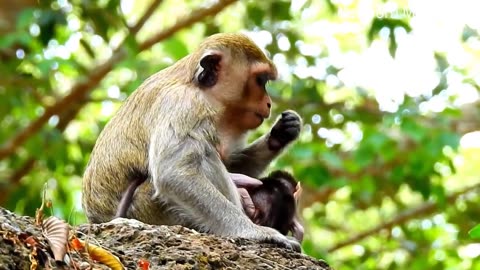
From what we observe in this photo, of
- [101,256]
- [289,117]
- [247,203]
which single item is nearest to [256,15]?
[289,117]

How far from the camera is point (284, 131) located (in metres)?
7.48

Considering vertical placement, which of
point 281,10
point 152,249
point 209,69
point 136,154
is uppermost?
point 281,10

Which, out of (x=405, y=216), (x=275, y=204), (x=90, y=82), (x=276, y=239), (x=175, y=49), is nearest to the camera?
(x=276, y=239)

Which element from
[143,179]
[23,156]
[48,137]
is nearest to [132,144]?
[143,179]

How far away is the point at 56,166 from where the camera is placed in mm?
11586

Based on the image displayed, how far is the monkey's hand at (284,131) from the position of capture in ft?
24.4

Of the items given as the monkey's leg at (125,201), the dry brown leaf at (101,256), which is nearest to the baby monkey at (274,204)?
the monkey's leg at (125,201)

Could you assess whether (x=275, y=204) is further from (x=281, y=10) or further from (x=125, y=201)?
(x=281, y=10)

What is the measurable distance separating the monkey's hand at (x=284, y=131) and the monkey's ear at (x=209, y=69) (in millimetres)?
711

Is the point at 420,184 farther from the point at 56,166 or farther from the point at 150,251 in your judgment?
the point at 150,251

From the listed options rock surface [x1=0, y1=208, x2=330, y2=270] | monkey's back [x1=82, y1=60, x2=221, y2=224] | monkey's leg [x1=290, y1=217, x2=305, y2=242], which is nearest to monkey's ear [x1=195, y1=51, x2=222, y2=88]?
monkey's back [x1=82, y1=60, x2=221, y2=224]

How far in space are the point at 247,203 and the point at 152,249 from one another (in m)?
2.18

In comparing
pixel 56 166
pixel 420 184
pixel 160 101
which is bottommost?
pixel 420 184

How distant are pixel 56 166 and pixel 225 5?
2568mm
